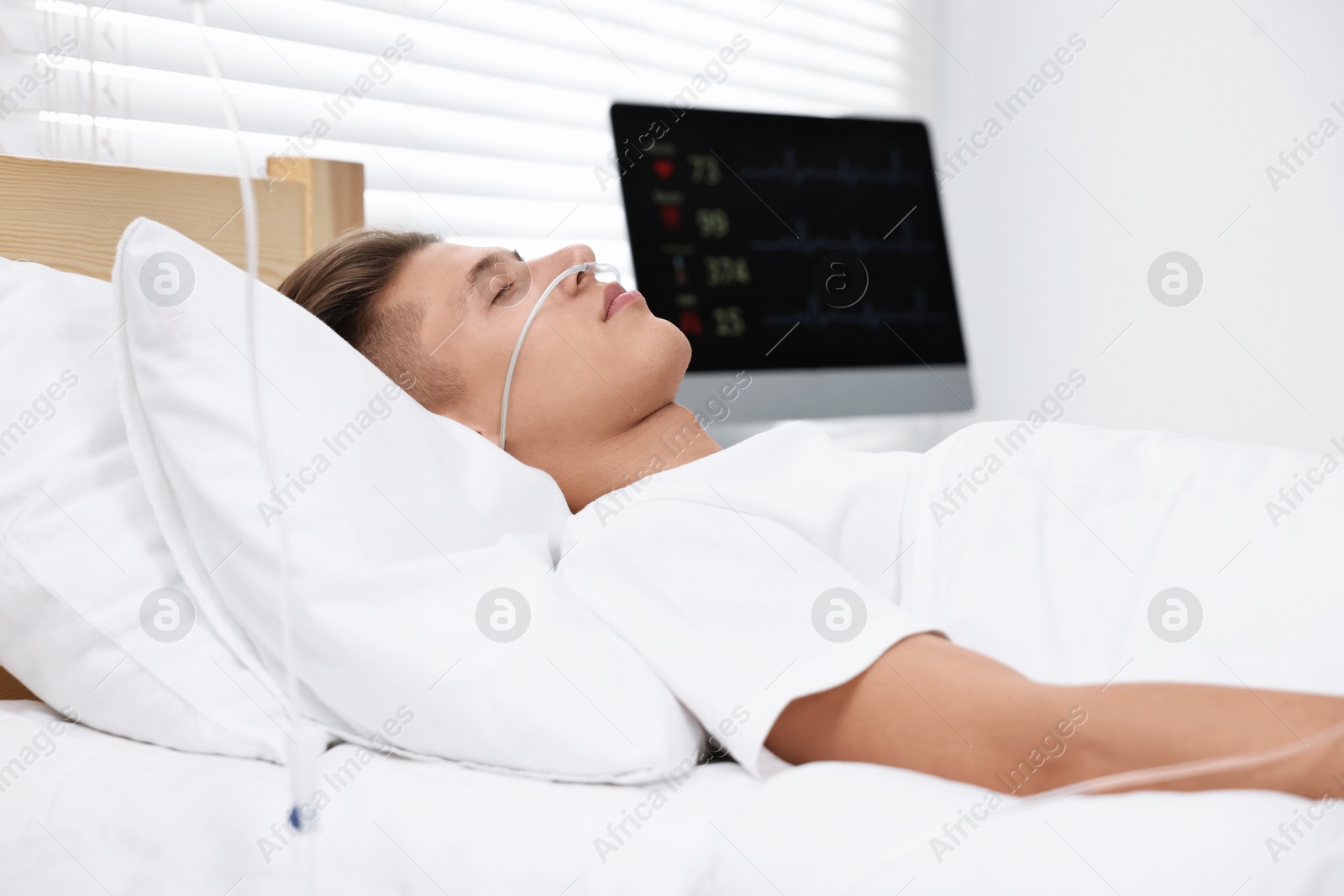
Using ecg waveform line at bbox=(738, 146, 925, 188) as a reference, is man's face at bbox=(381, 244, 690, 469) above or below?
below

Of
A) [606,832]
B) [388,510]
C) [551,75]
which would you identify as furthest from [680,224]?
[606,832]

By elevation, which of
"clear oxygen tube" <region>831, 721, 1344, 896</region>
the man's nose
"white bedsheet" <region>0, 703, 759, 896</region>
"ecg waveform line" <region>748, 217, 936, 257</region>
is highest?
"ecg waveform line" <region>748, 217, 936, 257</region>

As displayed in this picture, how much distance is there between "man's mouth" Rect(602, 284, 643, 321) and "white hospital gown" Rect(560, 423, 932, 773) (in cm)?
26

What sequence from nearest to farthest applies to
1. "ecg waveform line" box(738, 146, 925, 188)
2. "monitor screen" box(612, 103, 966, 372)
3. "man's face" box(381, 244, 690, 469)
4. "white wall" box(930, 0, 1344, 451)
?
1. "man's face" box(381, 244, 690, 469)
2. "monitor screen" box(612, 103, 966, 372)
3. "ecg waveform line" box(738, 146, 925, 188)
4. "white wall" box(930, 0, 1344, 451)

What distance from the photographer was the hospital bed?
497mm

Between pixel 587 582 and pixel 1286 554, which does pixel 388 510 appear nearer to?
pixel 587 582

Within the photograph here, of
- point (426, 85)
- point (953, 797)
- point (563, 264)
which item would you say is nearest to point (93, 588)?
point (563, 264)

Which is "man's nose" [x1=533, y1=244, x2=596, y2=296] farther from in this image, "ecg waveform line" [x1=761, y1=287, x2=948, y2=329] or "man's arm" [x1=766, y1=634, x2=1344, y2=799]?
"man's arm" [x1=766, y1=634, x2=1344, y2=799]

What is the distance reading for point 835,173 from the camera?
153cm

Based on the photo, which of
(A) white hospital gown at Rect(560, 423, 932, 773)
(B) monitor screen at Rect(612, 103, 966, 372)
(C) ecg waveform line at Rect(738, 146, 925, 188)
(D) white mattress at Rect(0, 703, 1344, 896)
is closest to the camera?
(D) white mattress at Rect(0, 703, 1344, 896)

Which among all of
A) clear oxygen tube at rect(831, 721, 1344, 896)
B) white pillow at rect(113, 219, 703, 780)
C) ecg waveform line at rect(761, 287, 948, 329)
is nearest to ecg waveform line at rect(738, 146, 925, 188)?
ecg waveform line at rect(761, 287, 948, 329)

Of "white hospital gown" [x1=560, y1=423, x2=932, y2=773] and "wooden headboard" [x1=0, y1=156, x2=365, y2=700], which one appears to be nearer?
"white hospital gown" [x1=560, y1=423, x2=932, y2=773]

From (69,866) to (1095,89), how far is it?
2.15m

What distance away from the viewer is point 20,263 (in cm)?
94
